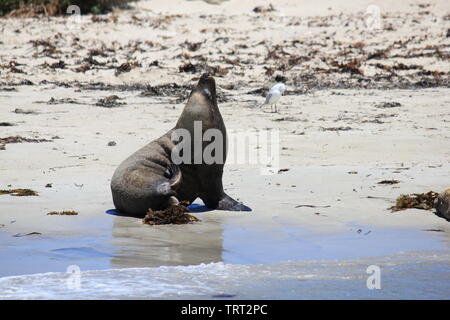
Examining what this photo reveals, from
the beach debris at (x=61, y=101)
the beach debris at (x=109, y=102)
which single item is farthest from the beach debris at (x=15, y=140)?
the beach debris at (x=61, y=101)

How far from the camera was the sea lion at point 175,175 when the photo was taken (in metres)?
6.82

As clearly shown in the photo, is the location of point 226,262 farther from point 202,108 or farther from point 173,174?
point 202,108

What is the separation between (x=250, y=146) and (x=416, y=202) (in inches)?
133

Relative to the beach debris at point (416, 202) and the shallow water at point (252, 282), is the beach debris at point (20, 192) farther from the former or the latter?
the beach debris at point (416, 202)

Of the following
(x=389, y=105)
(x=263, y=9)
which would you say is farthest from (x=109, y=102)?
(x=263, y=9)

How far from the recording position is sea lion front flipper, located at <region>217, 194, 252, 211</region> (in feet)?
23.1

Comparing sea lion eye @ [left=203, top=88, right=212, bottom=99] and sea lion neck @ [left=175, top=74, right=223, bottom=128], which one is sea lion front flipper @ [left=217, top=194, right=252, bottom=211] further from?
sea lion eye @ [left=203, top=88, right=212, bottom=99]

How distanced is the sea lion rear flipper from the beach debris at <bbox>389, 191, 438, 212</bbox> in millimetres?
1789

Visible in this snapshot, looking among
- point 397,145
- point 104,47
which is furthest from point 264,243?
point 104,47

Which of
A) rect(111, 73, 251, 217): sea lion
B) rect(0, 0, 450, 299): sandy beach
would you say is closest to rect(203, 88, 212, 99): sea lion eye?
rect(111, 73, 251, 217): sea lion

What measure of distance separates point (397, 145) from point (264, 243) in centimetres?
451

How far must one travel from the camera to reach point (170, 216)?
21.6ft

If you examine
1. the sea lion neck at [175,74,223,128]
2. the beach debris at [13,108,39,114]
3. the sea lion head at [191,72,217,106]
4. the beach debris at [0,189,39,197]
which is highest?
the sea lion head at [191,72,217,106]

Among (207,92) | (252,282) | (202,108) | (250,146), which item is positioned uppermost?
(207,92)
